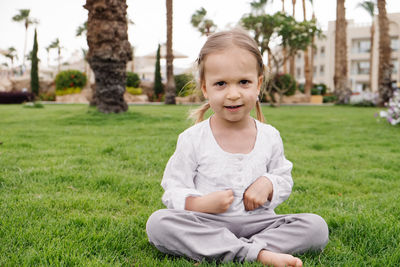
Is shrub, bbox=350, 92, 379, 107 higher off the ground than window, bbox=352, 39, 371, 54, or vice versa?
window, bbox=352, 39, 371, 54

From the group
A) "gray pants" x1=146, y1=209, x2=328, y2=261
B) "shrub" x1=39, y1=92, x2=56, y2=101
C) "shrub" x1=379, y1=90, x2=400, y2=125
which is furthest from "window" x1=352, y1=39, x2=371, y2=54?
"gray pants" x1=146, y1=209, x2=328, y2=261

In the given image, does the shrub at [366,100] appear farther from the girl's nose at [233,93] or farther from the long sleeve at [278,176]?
the girl's nose at [233,93]

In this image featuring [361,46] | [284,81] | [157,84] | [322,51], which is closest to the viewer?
[284,81]

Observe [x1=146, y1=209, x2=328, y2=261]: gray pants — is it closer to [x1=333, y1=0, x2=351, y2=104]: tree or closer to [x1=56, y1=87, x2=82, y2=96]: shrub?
[x1=333, y1=0, x2=351, y2=104]: tree

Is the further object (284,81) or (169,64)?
(284,81)

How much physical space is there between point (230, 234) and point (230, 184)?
27 cm

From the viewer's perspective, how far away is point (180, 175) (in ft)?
7.13

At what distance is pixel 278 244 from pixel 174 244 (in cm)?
56

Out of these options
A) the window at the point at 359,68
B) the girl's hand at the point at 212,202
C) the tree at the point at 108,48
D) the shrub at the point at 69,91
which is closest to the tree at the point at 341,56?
the tree at the point at 108,48

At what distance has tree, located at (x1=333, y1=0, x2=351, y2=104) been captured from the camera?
65.2ft

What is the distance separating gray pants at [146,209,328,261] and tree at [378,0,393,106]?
1726 centimetres

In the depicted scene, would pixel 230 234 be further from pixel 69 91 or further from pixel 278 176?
pixel 69 91

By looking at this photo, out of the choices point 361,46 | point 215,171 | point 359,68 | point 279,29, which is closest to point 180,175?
point 215,171

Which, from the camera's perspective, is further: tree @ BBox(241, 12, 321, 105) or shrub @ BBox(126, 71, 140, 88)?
shrub @ BBox(126, 71, 140, 88)
